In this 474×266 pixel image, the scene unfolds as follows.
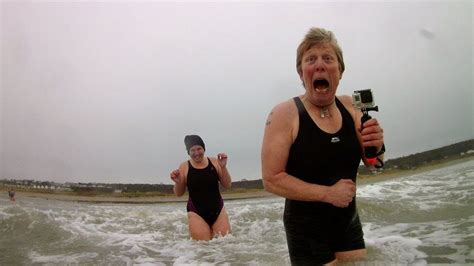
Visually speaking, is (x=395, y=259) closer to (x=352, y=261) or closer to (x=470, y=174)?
(x=352, y=261)

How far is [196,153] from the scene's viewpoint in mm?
5793

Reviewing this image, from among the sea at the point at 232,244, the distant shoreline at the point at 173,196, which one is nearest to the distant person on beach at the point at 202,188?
the sea at the point at 232,244

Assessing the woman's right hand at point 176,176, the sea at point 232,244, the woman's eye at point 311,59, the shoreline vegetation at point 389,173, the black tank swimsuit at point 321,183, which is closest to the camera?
the black tank swimsuit at point 321,183

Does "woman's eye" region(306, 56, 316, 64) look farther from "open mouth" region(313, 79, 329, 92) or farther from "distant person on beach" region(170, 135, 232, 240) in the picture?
"distant person on beach" region(170, 135, 232, 240)

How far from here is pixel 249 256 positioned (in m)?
4.26

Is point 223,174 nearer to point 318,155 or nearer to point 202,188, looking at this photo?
point 202,188

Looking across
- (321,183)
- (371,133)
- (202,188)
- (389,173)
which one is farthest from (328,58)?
(389,173)

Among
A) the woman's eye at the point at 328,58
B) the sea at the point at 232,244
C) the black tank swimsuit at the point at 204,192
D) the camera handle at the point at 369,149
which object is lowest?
the sea at the point at 232,244

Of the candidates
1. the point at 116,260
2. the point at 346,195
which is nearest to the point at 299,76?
the point at 346,195

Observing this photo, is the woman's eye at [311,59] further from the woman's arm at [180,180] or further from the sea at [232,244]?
the woman's arm at [180,180]

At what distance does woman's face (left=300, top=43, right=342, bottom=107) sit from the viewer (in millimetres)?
2248

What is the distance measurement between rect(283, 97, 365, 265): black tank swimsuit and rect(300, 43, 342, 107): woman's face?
0.12 metres

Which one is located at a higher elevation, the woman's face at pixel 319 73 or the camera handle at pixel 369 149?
the woman's face at pixel 319 73

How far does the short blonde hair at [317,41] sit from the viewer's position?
2310 millimetres
